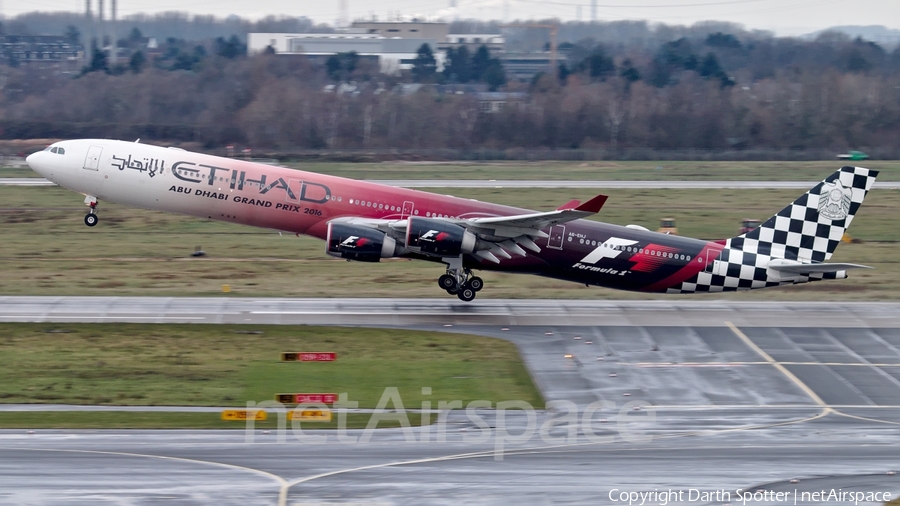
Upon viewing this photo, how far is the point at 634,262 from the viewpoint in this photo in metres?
42.0

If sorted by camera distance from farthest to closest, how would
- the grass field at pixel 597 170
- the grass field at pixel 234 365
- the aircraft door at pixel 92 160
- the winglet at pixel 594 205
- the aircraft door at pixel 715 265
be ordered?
1. the grass field at pixel 597 170
2. the aircraft door at pixel 715 265
3. the aircraft door at pixel 92 160
4. the winglet at pixel 594 205
5. the grass field at pixel 234 365

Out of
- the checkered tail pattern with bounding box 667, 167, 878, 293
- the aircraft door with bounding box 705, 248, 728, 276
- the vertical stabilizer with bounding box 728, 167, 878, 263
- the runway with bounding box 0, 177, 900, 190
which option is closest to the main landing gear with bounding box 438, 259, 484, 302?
the checkered tail pattern with bounding box 667, 167, 878, 293

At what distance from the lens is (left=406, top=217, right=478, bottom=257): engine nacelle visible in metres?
39.8

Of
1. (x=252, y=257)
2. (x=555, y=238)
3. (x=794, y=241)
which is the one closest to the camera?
(x=794, y=241)

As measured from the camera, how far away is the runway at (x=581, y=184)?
79.5 m

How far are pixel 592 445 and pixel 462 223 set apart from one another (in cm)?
1824

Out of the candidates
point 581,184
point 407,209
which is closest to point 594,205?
point 407,209

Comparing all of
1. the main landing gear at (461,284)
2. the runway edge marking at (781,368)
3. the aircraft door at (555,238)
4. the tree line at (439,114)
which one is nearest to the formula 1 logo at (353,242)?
the main landing gear at (461,284)

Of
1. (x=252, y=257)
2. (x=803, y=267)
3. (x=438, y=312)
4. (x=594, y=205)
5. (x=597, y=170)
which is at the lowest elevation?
(x=252, y=257)

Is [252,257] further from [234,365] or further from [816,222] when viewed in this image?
[816,222]

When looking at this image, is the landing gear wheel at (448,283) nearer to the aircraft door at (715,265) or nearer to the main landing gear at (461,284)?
the main landing gear at (461,284)

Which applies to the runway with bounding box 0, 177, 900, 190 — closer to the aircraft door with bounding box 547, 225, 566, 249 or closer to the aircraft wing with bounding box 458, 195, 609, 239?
the aircraft door with bounding box 547, 225, 566, 249

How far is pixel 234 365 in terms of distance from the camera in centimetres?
3144

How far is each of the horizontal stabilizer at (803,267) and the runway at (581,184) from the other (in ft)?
129
